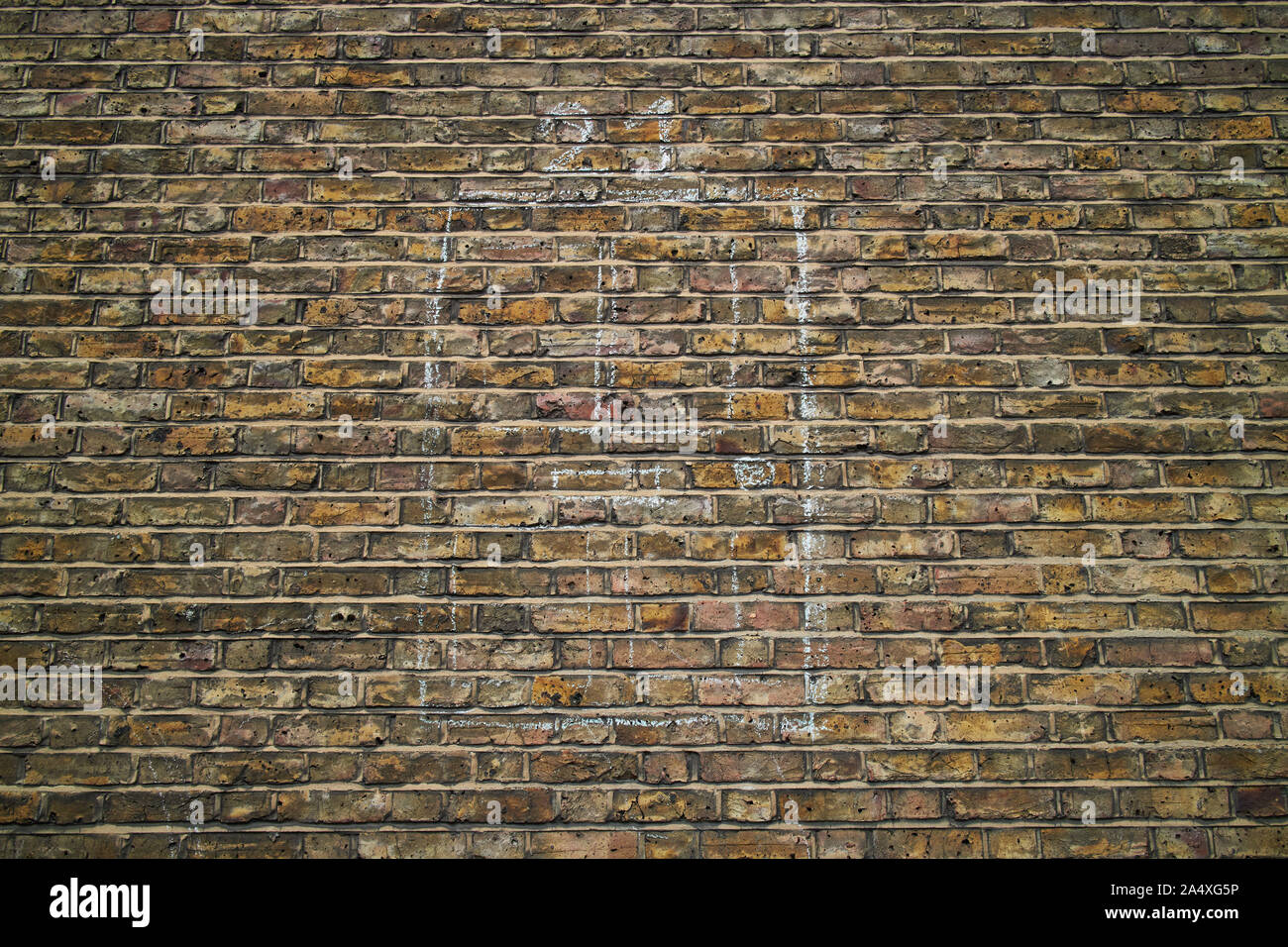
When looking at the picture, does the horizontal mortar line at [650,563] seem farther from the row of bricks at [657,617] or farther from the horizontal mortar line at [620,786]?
the horizontal mortar line at [620,786]

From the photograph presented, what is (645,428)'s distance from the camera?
2.13m

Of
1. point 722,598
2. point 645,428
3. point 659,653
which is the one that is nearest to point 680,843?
point 659,653

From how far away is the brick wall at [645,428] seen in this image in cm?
199

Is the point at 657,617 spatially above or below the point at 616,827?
above

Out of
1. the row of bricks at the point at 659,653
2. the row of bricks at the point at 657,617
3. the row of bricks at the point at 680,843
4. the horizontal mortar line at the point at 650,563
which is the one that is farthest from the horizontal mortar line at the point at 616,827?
the horizontal mortar line at the point at 650,563

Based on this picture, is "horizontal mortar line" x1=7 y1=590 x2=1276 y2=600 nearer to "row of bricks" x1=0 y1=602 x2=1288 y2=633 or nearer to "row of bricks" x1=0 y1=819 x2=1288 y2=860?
"row of bricks" x1=0 y1=602 x2=1288 y2=633

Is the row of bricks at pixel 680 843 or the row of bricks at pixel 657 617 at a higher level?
the row of bricks at pixel 657 617

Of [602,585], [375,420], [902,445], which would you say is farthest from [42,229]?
[902,445]

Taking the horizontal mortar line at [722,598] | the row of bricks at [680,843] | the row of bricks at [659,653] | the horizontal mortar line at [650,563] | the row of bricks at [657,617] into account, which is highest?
the horizontal mortar line at [650,563]

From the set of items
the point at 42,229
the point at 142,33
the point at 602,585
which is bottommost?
the point at 602,585

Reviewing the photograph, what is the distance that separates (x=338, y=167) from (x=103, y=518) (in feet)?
3.70

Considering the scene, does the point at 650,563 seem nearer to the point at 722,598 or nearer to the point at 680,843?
the point at 722,598

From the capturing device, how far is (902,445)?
213 cm
